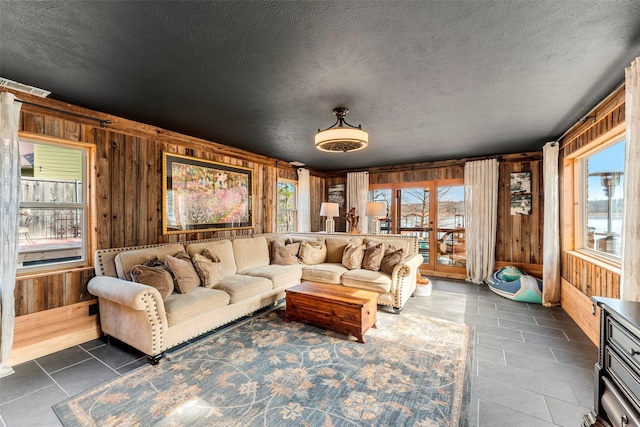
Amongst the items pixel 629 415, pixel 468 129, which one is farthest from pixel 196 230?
pixel 629 415

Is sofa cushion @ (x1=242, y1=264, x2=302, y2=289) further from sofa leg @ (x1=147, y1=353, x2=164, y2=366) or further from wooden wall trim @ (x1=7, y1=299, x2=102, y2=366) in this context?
wooden wall trim @ (x1=7, y1=299, x2=102, y2=366)

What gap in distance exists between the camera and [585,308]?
313 centimetres

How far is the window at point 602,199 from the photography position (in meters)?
2.92

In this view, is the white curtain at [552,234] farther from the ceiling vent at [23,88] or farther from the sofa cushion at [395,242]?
the ceiling vent at [23,88]

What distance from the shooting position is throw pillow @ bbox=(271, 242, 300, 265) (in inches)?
→ 176

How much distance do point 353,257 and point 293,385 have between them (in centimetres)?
233

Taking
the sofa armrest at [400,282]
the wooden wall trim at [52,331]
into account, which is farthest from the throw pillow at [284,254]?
the wooden wall trim at [52,331]

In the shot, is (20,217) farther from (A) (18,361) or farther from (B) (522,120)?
(B) (522,120)

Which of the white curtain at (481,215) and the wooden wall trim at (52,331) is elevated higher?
the white curtain at (481,215)

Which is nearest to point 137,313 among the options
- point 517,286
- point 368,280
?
point 368,280

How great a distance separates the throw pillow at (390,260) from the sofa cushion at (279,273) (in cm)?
129

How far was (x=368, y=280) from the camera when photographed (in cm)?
379

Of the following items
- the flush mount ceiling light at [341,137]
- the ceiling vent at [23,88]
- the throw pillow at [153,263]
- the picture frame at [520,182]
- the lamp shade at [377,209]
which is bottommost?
the throw pillow at [153,263]

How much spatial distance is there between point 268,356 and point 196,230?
2.30 metres
